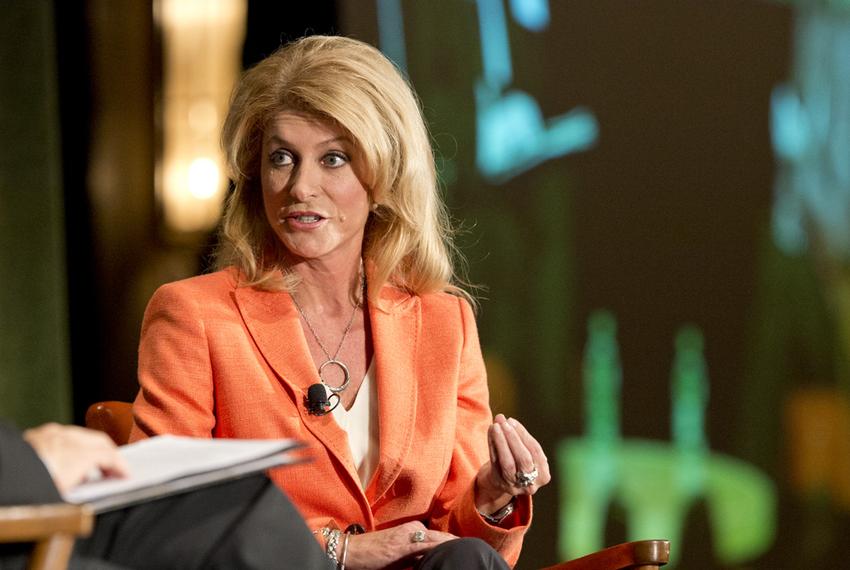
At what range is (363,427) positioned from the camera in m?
2.11

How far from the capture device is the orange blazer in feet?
6.52

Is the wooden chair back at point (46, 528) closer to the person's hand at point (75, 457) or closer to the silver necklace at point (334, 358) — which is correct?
the person's hand at point (75, 457)

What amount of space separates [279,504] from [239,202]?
3.34 ft

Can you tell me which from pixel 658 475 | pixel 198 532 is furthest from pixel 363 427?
pixel 658 475

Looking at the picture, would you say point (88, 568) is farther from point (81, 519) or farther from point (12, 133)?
point (12, 133)

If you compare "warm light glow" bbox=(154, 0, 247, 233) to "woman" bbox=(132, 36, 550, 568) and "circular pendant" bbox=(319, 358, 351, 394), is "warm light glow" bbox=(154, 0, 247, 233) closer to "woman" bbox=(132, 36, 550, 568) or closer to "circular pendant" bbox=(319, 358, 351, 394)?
"woman" bbox=(132, 36, 550, 568)

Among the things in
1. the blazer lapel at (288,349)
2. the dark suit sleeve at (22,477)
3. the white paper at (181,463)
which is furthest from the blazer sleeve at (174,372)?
the dark suit sleeve at (22,477)

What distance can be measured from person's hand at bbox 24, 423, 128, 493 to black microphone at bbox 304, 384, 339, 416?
2.56 feet

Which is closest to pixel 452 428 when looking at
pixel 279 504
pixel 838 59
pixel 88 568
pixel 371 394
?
pixel 371 394

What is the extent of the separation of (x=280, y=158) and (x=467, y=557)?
2.65 ft

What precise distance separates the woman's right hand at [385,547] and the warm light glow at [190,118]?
2.42 metres

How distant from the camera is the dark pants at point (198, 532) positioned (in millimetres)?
1289

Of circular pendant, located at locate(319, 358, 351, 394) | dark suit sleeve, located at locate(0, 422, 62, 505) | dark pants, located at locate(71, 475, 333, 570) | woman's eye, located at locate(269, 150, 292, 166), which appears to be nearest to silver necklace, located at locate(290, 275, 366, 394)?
circular pendant, located at locate(319, 358, 351, 394)

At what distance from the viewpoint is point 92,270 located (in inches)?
166
